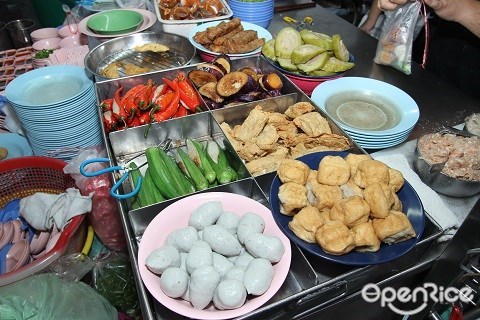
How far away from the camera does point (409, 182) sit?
71.5 inches

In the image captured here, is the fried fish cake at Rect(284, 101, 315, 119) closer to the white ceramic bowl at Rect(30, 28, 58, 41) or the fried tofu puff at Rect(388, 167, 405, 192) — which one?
the fried tofu puff at Rect(388, 167, 405, 192)

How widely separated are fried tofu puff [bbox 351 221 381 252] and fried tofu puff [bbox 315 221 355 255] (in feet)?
0.09

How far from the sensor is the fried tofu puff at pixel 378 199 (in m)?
1.45

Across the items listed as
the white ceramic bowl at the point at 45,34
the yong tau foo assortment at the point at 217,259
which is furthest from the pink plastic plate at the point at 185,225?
the white ceramic bowl at the point at 45,34

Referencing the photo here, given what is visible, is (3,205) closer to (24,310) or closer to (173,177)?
(24,310)

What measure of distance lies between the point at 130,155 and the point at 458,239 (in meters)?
1.76

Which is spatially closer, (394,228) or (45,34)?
(394,228)

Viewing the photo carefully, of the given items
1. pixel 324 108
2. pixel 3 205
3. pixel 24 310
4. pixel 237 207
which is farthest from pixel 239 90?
pixel 3 205

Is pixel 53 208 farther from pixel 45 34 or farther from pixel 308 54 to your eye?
pixel 45 34

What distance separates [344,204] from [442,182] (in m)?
0.62

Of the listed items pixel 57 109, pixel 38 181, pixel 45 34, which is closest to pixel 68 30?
pixel 45 34

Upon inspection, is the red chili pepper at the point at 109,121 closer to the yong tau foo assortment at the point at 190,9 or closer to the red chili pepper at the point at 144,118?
the red chili pepper at the point at 144,118

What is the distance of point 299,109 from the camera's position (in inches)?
85.2

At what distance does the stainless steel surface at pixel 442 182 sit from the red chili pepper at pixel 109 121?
1.76 meters
